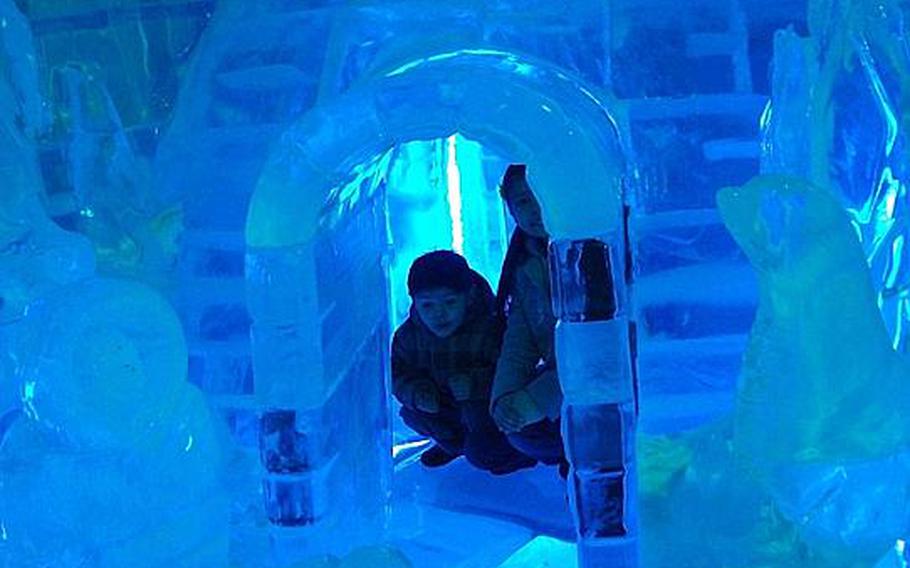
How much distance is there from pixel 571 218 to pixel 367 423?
0.78m

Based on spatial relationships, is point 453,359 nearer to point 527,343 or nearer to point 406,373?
point 406,373

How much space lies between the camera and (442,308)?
2787 millimetres

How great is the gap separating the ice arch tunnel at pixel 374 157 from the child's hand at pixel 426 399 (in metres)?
0.52

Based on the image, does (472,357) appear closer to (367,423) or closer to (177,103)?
(367,423)

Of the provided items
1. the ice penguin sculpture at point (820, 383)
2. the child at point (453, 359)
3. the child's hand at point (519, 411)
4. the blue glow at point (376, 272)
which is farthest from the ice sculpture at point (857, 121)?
the child at point (453, 359)

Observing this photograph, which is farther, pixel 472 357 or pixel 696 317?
pixel 472 357

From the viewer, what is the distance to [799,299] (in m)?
1.98

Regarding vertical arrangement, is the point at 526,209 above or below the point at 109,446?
above

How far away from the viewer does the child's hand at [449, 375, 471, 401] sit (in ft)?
9.21

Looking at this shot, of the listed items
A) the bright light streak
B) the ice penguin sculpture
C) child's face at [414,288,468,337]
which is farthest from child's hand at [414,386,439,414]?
the ice penguin sculpture

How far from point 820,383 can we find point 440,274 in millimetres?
973

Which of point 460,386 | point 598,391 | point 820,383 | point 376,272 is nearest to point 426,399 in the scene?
point 460,386

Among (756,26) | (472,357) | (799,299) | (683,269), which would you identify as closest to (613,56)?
(756,26)

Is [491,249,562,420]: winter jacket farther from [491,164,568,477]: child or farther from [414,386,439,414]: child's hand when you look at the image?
[414,386,439,414]: child's hand
